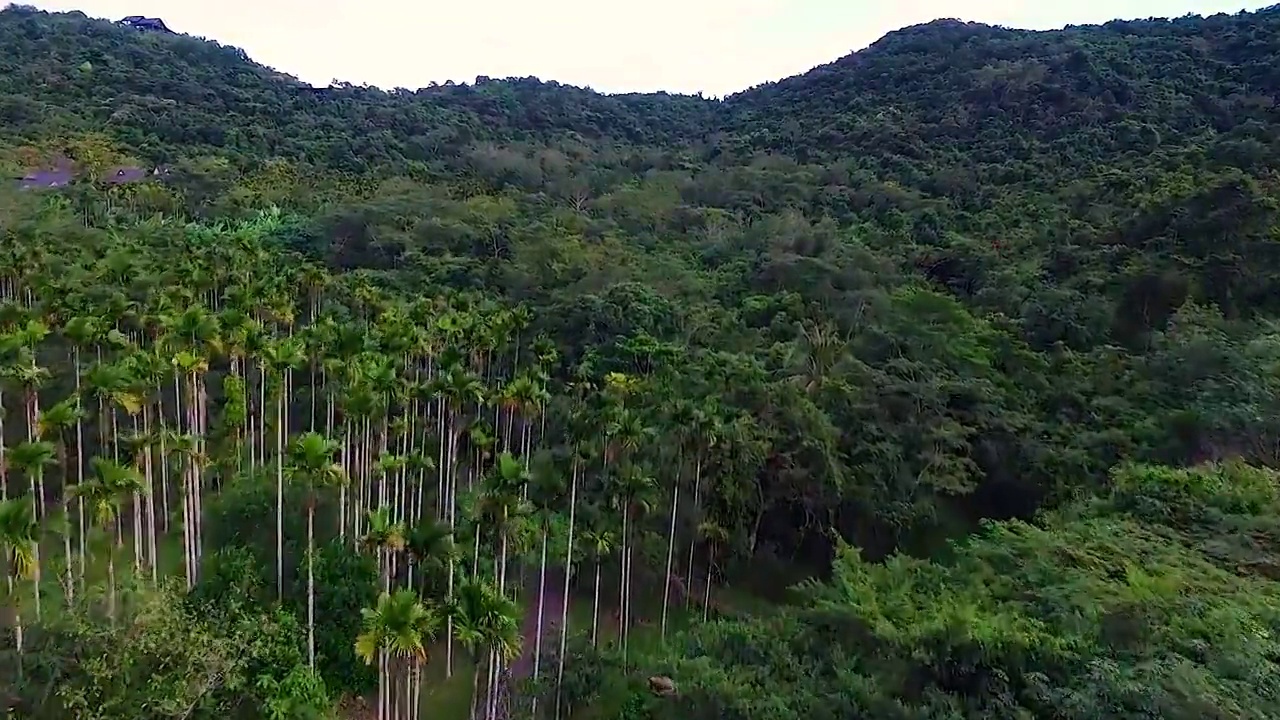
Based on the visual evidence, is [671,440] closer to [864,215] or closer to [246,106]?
[864,215]

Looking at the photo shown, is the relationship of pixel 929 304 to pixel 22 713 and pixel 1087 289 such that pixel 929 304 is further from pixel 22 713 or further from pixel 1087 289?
pixel 22 713

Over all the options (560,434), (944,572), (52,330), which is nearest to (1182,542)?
(944,572)

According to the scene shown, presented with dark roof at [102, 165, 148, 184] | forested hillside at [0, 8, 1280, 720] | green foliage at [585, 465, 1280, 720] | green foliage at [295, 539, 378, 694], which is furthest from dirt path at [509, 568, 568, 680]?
dark roof at [102, 165, 148, 184]

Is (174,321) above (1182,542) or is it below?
above

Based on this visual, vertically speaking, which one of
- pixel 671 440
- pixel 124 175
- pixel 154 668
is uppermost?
pixel 124 175

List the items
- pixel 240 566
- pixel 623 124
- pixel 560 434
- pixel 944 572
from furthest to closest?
pixel 623 124, pixel 560 434, pixel 240 566, pixel 944 572

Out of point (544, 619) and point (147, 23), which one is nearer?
point (544, 619)

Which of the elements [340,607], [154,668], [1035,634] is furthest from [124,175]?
[1035,634]

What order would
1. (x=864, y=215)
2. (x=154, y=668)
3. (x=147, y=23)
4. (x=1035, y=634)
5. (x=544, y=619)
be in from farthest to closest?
(x=147, y=23) < (x=864, y=215) < (x=544, y=619) < (x=154, y=668) < (x=1035, y=634)

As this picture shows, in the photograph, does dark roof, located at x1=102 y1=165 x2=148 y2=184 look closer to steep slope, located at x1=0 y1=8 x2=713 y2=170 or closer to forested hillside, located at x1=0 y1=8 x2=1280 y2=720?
forested hillside, located at x1=0 y1=8 x2=1280 y2=720
